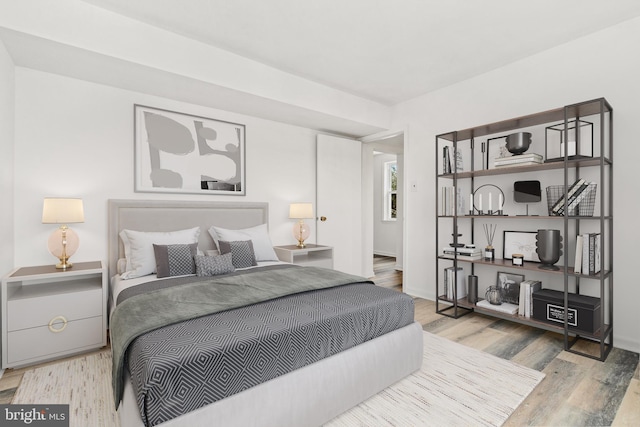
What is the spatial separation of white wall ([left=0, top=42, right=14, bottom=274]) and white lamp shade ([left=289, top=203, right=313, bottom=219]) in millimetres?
2612

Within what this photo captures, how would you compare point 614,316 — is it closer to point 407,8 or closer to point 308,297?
point 308,297

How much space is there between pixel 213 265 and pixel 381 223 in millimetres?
5416

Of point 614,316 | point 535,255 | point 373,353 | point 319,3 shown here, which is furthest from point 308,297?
point 614,316

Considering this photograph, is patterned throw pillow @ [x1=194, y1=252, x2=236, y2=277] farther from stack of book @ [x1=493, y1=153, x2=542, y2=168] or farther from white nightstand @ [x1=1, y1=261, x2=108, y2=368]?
stack of book @ [x1=493, y1=153, x2=542, y2=168]

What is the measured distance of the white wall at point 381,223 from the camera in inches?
293

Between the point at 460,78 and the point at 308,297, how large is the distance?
306cm

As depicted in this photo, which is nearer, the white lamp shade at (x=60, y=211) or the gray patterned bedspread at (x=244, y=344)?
the gray patterned bedspread at (x=244, y=344)

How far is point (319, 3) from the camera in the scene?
93.2 inches

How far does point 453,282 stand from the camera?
3.41 metres

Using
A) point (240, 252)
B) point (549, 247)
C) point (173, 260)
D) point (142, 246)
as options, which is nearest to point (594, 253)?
point (549, 247)

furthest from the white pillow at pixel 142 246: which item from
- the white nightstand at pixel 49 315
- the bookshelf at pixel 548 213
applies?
the bookshelf at pixel 548 213

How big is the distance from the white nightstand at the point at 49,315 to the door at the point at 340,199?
2.69 meters

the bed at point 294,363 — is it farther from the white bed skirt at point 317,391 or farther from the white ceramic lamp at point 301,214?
the white ceramic lamp at point 301,214

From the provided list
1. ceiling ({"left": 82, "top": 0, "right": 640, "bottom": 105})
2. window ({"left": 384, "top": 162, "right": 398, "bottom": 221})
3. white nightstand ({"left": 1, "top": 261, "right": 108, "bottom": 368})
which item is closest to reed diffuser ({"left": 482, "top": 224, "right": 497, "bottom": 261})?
ceiling ({"left": 82, "top": 0, "right": 640, "bottom": 105})
